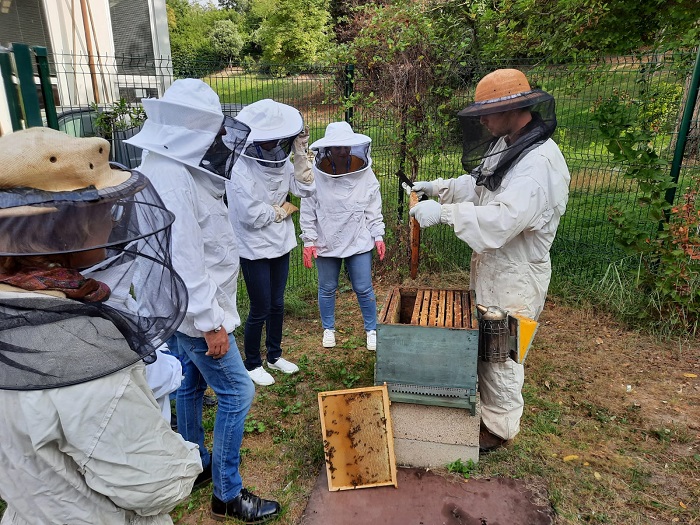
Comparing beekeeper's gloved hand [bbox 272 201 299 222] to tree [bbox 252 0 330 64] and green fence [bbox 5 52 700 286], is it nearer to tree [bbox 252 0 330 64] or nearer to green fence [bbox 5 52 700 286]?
green fence [bbox 5 52 700 286]

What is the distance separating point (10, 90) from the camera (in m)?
2.63

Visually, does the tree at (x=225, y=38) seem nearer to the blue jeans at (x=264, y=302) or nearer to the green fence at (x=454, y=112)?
the green fence at (x=454, y=112)

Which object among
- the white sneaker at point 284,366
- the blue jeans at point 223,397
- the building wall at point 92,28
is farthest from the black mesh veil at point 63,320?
the building wall at point 92,28

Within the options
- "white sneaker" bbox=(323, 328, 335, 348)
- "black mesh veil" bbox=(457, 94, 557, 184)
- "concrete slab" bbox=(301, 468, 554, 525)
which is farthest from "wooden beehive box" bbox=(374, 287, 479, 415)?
"white sneaker" bbox=(323, 328, 335, 348)

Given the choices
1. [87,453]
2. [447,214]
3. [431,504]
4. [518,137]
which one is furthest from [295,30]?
[87,453]

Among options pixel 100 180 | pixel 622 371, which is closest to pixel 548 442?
pixel 622 371

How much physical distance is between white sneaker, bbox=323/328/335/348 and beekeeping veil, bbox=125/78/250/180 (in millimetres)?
2464

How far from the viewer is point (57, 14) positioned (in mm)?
7375

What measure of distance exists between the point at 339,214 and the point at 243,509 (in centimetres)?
219

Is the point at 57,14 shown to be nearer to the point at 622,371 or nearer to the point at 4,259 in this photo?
the point at 4,259

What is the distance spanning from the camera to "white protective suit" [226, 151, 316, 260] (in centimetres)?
321

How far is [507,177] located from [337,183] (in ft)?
5.09

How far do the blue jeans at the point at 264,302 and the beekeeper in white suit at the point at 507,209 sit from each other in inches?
46.1

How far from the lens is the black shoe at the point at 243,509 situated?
233 centimetres
